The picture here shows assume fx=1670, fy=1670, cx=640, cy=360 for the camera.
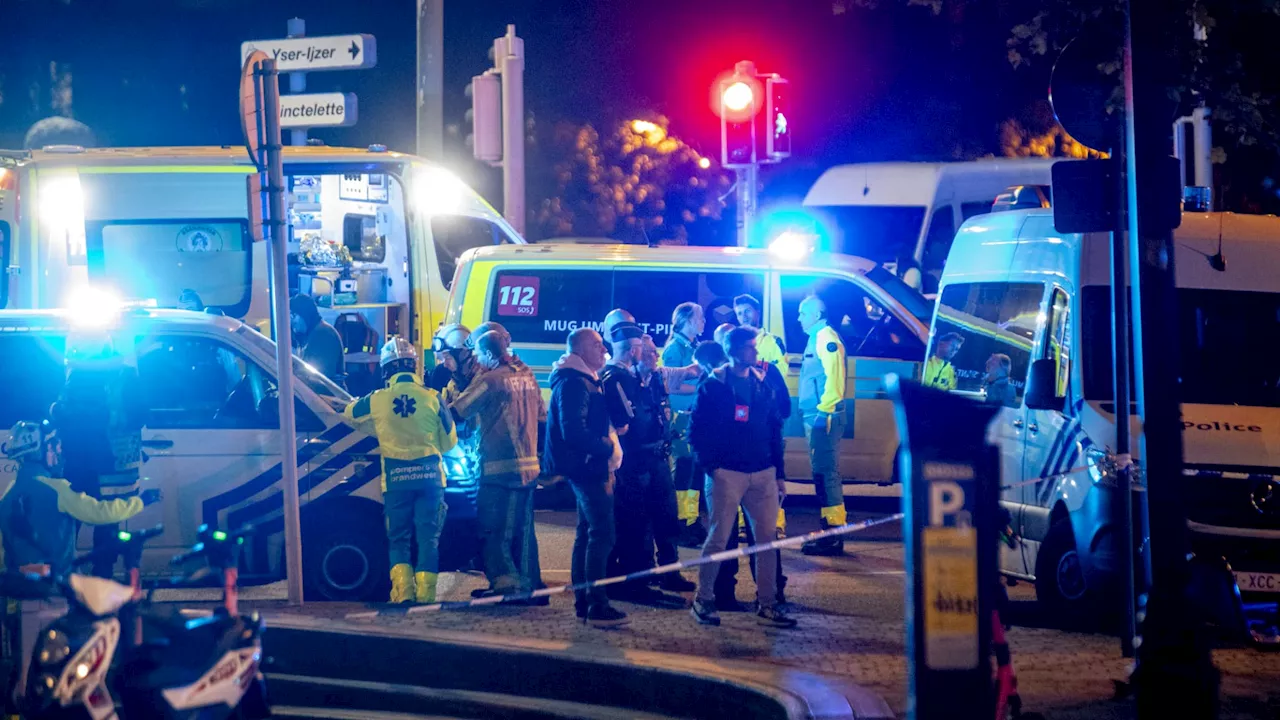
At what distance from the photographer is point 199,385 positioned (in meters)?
9.66

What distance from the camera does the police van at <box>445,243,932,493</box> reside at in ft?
43.4

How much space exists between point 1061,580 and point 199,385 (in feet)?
16.5

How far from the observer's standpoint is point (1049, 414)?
30.8 ft

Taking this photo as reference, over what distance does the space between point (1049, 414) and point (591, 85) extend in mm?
18755

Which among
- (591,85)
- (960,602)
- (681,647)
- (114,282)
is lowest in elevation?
(681,647)

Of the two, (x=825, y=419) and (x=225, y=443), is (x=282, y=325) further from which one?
(x=825, y=419)

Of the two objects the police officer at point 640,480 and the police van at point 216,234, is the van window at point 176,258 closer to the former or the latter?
the police van at point 216,234

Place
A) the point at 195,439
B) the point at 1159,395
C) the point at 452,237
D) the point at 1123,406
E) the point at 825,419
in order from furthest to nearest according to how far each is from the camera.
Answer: the point at 452,237, the point at 825,419, the point at 195,439, the point at 1123,406, the point at 1159,395

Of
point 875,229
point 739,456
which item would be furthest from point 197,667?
point 875,229

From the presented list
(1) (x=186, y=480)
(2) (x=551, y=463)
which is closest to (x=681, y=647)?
(2) (x=551, y=463)

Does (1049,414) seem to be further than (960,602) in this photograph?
Yes

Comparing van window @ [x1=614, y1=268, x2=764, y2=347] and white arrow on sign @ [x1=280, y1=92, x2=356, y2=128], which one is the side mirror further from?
white arrow on sign @ [x1=280, y1=92, x2=356, y2=128]

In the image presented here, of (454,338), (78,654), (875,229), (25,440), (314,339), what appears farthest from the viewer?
(875,229)

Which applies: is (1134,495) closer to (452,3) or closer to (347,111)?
(347,111)
